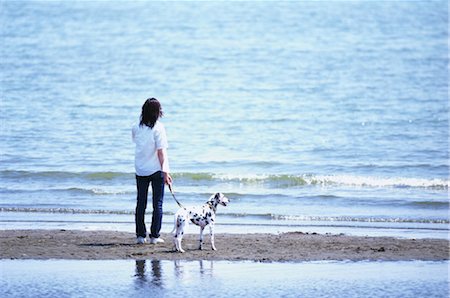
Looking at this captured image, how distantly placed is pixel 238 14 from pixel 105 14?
9796mm

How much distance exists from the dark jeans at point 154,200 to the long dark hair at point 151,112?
25.4 inches

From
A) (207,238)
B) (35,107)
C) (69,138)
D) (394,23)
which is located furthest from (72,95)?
(394,23)

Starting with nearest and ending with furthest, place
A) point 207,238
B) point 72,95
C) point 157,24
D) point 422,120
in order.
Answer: point 207,238
point 422,120
point 72,95
point 157,24

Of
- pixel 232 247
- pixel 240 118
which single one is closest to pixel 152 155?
pixel 232 247

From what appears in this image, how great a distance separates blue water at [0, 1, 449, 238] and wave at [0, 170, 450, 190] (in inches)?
1.7

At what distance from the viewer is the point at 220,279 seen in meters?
11.2

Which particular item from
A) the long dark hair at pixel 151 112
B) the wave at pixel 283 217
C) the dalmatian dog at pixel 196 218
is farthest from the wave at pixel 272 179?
the long dark hair at pixel 151 112

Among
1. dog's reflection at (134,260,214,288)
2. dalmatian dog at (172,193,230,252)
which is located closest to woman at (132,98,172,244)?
dalmatian dog at (172,193,230,252)

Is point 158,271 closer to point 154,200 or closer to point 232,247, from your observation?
point 232,247

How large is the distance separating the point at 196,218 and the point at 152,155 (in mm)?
962

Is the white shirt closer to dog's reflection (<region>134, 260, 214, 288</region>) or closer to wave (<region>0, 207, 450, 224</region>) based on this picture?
dog's reflection (<region>134, 260, 214, 288</region>)

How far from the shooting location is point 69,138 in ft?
91.7

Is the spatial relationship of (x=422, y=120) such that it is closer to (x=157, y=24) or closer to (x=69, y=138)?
(x=69, y=138)

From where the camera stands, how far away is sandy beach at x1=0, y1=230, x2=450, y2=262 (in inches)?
491
